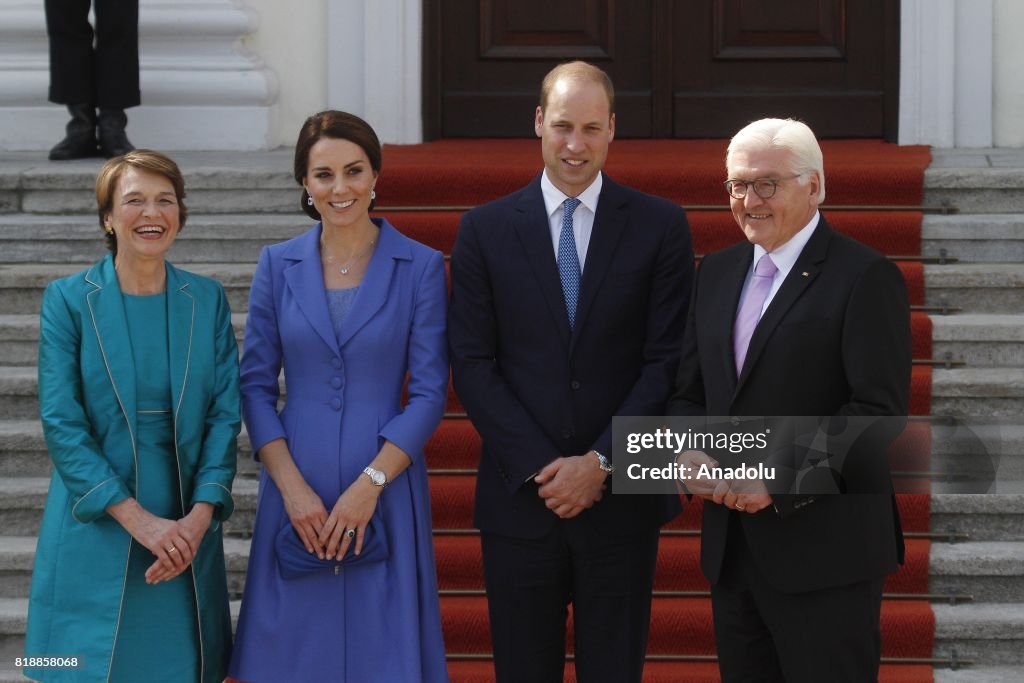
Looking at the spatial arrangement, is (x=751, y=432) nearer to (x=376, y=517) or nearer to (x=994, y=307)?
(x=376, y=517)

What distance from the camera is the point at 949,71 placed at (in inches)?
243

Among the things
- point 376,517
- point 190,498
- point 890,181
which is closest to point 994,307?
point 890,181

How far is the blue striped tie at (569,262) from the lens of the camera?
334cm

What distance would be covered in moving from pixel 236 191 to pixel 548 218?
8.10 ft

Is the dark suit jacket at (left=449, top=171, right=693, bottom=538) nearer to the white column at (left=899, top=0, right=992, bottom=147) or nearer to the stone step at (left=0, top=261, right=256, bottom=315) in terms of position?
the stone step at (left=0, top=261, right=256, bottom=315)

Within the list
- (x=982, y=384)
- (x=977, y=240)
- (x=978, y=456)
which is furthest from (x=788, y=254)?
(x=977, y=240)

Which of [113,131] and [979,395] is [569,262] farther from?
[113,131]

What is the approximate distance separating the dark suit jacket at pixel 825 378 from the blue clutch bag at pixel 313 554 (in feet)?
2.53

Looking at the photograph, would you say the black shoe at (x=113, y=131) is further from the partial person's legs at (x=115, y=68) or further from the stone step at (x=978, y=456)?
the stone step at (x=978, y=456)

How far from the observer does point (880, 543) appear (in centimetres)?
298

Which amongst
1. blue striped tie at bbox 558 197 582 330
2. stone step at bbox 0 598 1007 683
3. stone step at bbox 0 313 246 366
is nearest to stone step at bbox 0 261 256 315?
stone step at bbox 0 313 246 366

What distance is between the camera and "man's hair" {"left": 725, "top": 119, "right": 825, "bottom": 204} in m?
2.95

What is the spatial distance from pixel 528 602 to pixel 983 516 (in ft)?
5.92

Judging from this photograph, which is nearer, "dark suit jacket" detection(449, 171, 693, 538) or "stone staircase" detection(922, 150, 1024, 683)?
"dark suit jacket" detection(449, 171, 693, 538)
